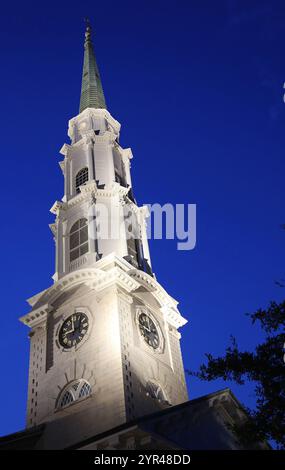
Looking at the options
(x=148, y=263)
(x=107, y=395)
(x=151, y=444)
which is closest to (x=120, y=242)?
(x=148, y=263)

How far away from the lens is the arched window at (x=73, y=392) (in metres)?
32.2

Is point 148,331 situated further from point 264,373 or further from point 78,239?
point 264,373

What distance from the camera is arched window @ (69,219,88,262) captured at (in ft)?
131

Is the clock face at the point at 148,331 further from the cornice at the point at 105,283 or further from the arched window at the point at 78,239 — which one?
the arched window at the point at 78,239

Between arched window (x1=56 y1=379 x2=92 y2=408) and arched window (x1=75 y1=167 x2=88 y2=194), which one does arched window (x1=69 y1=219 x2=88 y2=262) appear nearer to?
arched window (x1=75 y1=167 x2=88 y2=194)

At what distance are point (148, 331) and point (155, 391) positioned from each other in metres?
3.92

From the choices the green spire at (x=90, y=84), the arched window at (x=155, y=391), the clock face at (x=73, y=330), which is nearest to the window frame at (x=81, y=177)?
the green spire at (x=90, y=84)

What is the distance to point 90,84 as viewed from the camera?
180ft

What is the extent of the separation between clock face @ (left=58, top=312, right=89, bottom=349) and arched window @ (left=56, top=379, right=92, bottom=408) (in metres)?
2.50

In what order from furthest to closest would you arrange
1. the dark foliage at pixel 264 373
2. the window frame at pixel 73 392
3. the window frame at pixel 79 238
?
the window frame at pixel 79 238 → the window frame at pixel 73 392 → the dark foliage at pixel 264 373

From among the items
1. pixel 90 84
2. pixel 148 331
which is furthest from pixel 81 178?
pixel 148 331

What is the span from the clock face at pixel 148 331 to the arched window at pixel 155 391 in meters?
2.66

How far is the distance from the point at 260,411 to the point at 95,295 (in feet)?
57.3

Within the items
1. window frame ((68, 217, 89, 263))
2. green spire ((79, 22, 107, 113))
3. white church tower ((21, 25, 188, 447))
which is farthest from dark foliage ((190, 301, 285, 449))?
green spire ((79, 22, 107, 113))
